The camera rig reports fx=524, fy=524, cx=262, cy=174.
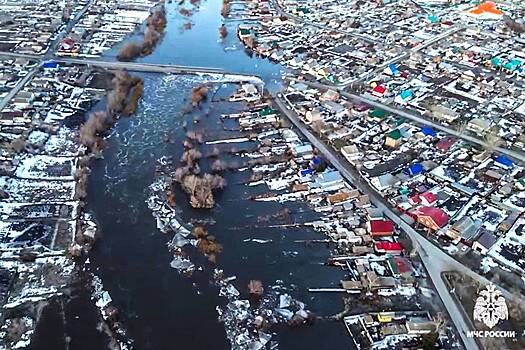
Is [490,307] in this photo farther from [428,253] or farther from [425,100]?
[425,100]

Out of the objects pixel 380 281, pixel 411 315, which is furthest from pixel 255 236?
pixel 411 315

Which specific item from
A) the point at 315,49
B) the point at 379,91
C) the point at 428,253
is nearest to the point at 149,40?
the point at 315,49

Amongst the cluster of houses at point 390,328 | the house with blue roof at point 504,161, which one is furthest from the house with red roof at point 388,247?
the house with blue roof at point 504,161

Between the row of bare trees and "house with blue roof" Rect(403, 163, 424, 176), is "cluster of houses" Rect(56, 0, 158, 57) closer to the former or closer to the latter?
the row of bare trees

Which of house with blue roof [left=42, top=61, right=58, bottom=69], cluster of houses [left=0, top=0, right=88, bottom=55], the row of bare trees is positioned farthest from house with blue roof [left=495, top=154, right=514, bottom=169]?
cluster of houses [left=0, top=0, right=88, bottom=55]

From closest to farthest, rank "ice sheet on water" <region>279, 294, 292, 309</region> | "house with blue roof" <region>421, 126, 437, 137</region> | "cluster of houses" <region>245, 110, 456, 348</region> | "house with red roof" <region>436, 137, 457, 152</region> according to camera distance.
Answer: "ice sheet on water" <region>279, 294, 292, 309</region>, "cluster of houses" <region>245, 110, 456, 348</region>, "house with red roof" <region>436, 137, 457, 152</region>, "house with blue roof" <region>421, 126, 437, 137</region>

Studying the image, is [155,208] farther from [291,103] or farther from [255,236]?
[291,103]
